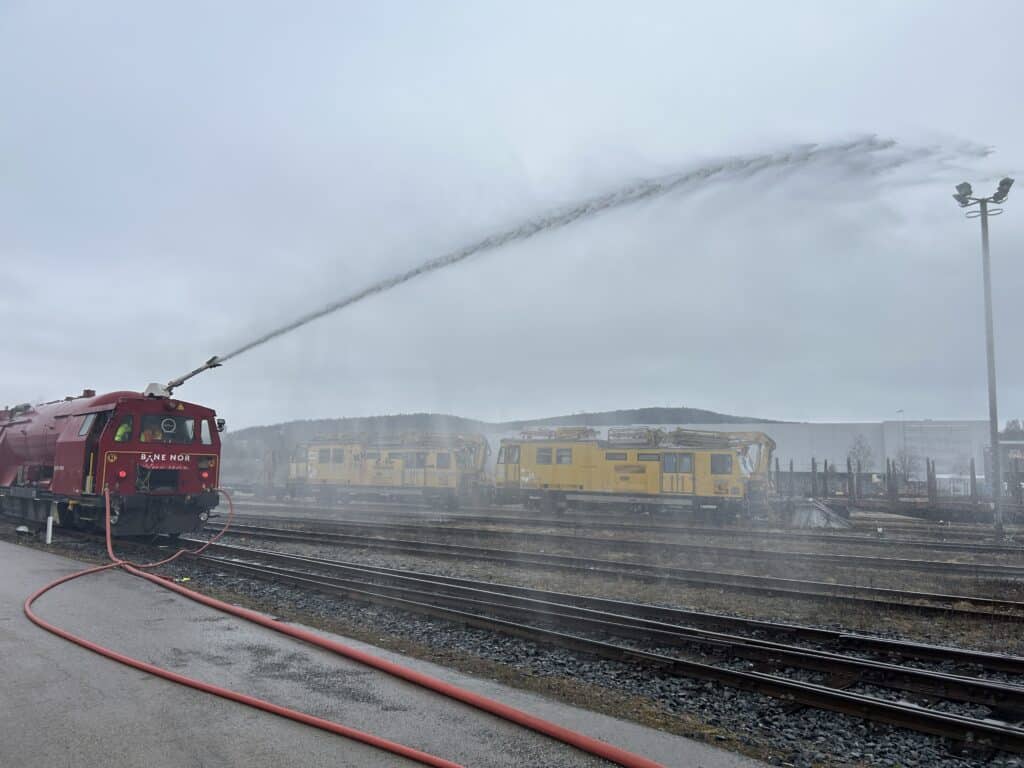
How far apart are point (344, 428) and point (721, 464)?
3857 centimetres

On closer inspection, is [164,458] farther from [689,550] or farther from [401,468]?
[401,468]

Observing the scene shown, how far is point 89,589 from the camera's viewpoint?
11406 mm

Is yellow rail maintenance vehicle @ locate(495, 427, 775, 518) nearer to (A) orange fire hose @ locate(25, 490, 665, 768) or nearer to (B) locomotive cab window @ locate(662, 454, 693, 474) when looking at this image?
(B) locomotive cab window @ locate(662, 454, 693, 474)

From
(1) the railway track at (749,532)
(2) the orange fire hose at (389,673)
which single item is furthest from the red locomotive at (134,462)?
(1) the railway track at (749,532)

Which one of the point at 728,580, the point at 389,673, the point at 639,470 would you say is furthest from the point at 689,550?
the point at 389,673

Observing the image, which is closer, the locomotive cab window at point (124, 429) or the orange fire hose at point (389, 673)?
the orange fire hose at point (389, 673)

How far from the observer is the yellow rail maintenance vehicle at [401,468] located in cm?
3828

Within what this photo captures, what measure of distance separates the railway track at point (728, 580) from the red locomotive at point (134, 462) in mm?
4155

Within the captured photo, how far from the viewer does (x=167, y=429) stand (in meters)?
17.3

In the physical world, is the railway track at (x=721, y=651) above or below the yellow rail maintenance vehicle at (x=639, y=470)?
below

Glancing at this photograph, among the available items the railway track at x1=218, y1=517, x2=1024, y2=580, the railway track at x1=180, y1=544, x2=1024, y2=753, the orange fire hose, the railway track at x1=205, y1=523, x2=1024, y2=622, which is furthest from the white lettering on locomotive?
the railway track at x1=218, y1=517, x2=1024, y2=580

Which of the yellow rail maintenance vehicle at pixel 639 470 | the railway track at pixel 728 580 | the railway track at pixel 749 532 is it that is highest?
the yellow rail maintenance vehicle at pixel 639 470

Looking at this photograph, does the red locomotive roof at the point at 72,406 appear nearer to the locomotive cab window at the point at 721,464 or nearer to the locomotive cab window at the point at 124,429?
the locomotive cab window at the point at 124,429

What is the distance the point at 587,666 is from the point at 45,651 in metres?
5.71
